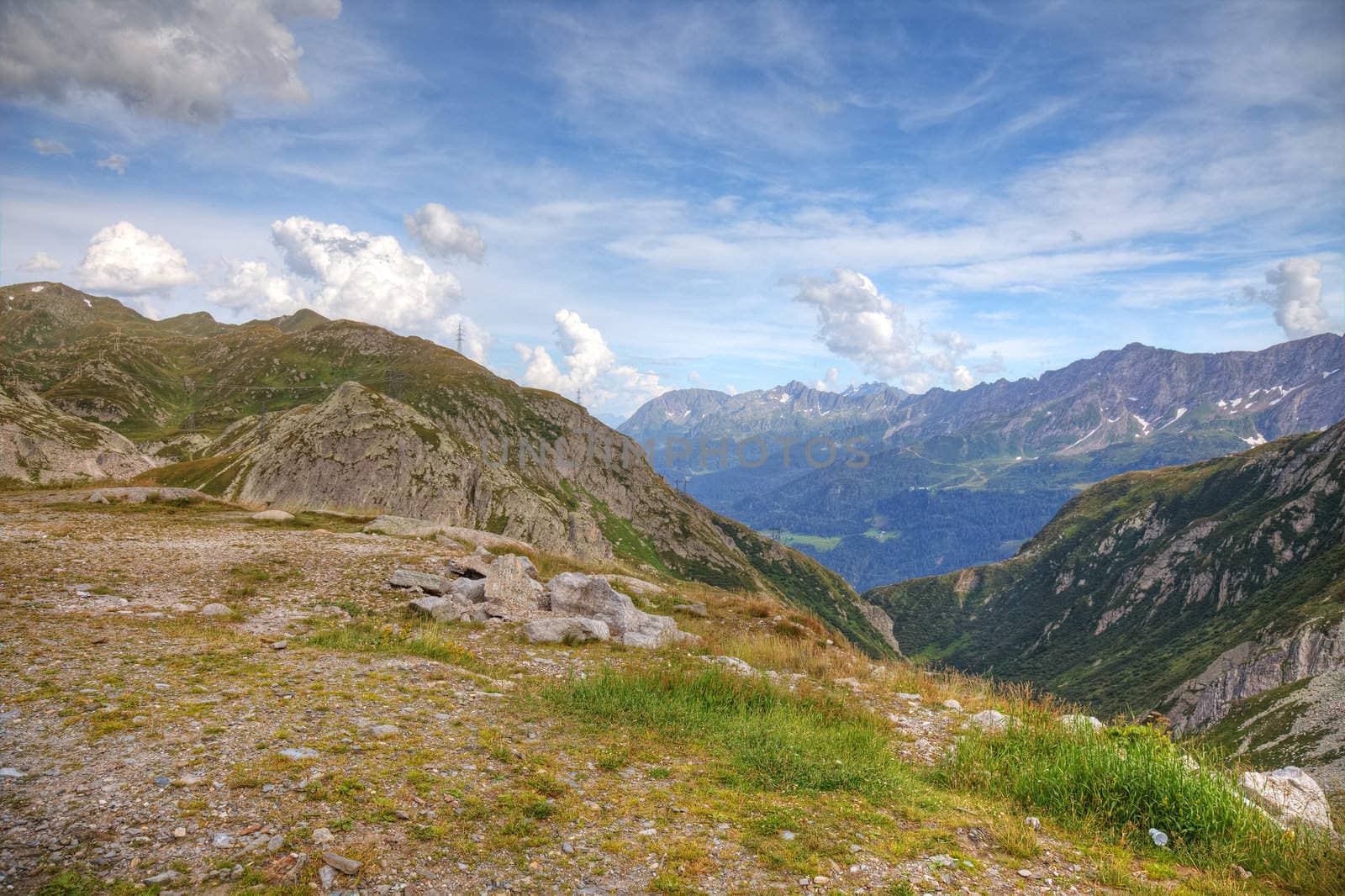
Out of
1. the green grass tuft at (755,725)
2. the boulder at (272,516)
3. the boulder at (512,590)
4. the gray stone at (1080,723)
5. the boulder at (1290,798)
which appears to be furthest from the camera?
the boulder at (272,516)

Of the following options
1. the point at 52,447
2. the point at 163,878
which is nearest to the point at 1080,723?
the point at 163,878

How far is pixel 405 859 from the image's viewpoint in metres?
6.05

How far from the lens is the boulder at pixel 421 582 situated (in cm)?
1886

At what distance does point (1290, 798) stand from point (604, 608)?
15735 millimetres

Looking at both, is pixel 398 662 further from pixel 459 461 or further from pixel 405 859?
pixel 459 461

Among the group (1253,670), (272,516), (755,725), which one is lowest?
(1253,670)

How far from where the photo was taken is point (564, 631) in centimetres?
1636

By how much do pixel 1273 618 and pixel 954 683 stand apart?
19894cm

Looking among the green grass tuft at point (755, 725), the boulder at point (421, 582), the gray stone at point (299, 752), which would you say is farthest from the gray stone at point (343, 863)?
the boulder at point (421, 582)

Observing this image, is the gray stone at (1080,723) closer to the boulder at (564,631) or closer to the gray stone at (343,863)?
the boulder at (564,631)

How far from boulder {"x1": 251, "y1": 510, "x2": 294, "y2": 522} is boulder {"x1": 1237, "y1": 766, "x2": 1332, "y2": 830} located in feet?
118

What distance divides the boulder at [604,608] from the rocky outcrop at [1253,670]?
5270 inches

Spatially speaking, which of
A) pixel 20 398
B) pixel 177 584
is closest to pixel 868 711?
pixel 177 584

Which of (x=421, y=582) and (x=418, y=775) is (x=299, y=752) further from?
(x=421, y=582)
